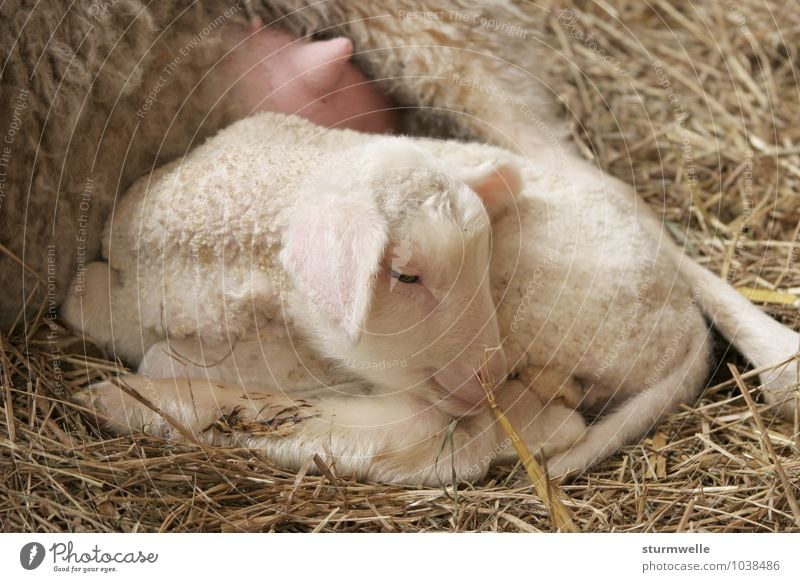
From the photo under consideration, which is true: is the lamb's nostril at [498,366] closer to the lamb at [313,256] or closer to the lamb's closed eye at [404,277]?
the lamb at [313,256]

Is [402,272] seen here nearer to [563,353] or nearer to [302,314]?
[302,314]

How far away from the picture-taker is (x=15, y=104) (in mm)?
1075

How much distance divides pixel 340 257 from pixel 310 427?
238 mm

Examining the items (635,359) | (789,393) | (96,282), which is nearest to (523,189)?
(635,359)

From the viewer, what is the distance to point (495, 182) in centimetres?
111

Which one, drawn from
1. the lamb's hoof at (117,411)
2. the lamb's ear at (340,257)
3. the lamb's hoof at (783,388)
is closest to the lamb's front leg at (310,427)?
the lamb's hoof at (117,411)

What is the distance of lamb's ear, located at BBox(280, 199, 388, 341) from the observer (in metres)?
0.93

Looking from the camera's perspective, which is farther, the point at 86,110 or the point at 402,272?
the point at 86,110

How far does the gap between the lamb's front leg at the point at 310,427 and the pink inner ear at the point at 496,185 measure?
287 mm

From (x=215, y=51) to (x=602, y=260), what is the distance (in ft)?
2.08

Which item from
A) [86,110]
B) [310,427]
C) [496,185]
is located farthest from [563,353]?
[86,110]

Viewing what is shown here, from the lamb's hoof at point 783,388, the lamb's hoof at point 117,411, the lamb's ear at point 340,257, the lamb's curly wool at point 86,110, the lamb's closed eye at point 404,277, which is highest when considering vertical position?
the lamb's curly wool at point 86,110

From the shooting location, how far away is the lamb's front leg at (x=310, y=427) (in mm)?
1028
